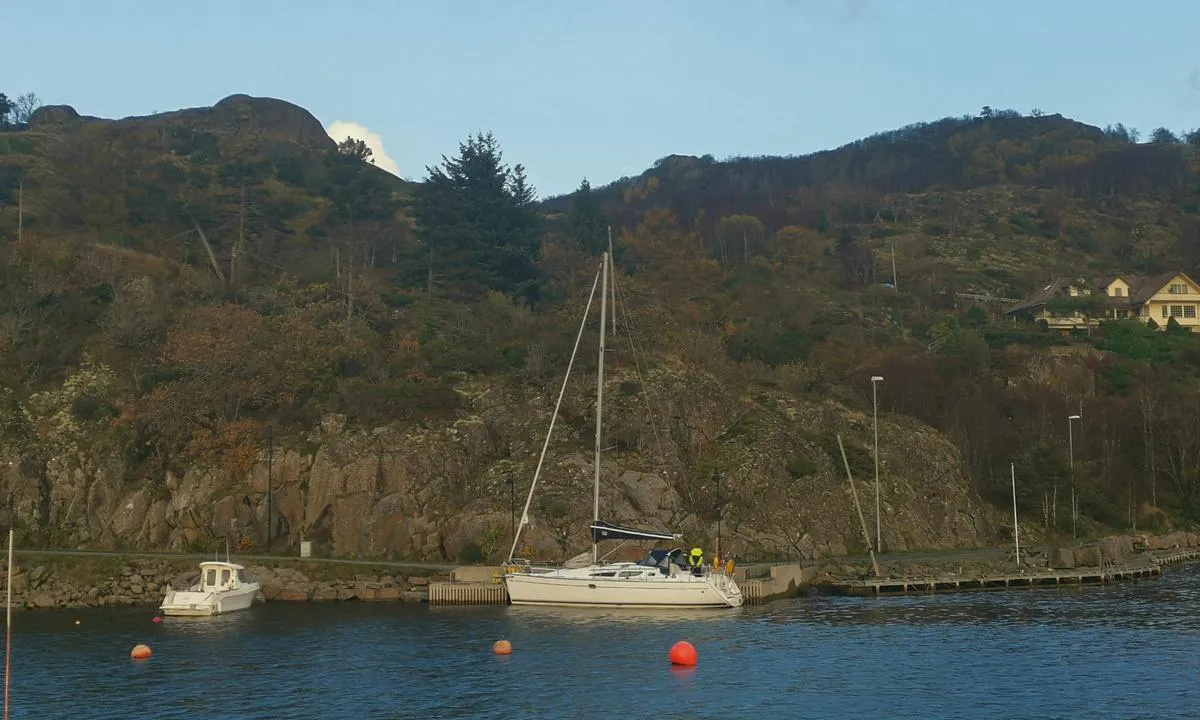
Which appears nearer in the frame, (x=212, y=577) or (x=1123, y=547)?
(x=212, y=577)

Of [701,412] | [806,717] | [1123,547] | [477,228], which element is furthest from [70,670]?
[477,228]

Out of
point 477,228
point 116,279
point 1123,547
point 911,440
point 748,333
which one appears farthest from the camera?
point 477,228

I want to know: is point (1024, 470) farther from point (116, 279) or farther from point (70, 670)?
point (116, 279)

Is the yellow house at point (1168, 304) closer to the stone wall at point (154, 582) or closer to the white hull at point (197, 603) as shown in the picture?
the stone wall at point (154, 582)

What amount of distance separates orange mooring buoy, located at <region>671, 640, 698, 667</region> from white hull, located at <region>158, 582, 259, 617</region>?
88.8 ft

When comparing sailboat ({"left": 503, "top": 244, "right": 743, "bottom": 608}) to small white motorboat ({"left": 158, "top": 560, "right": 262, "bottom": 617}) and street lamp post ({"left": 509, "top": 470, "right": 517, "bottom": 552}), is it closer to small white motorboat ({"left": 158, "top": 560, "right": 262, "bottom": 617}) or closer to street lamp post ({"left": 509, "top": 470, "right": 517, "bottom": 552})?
street lamp post ({"left": 509, "top": 470, "right": 517, "bottom": 552})

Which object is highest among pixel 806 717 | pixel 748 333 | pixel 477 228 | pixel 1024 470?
pixel 477 228

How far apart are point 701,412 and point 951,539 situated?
18926 mm

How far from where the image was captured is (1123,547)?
261ft

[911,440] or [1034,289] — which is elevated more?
[1034,289]

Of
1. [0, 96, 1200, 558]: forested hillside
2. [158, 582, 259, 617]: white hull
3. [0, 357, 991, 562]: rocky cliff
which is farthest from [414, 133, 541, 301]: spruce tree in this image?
[158, 582, 259, 617]: white hull

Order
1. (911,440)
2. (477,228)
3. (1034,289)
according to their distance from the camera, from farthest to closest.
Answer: (1034,289) < (477,228) < (911,440)

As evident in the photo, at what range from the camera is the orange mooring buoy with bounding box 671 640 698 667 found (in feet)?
151

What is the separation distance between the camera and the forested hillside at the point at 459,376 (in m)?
74.9
